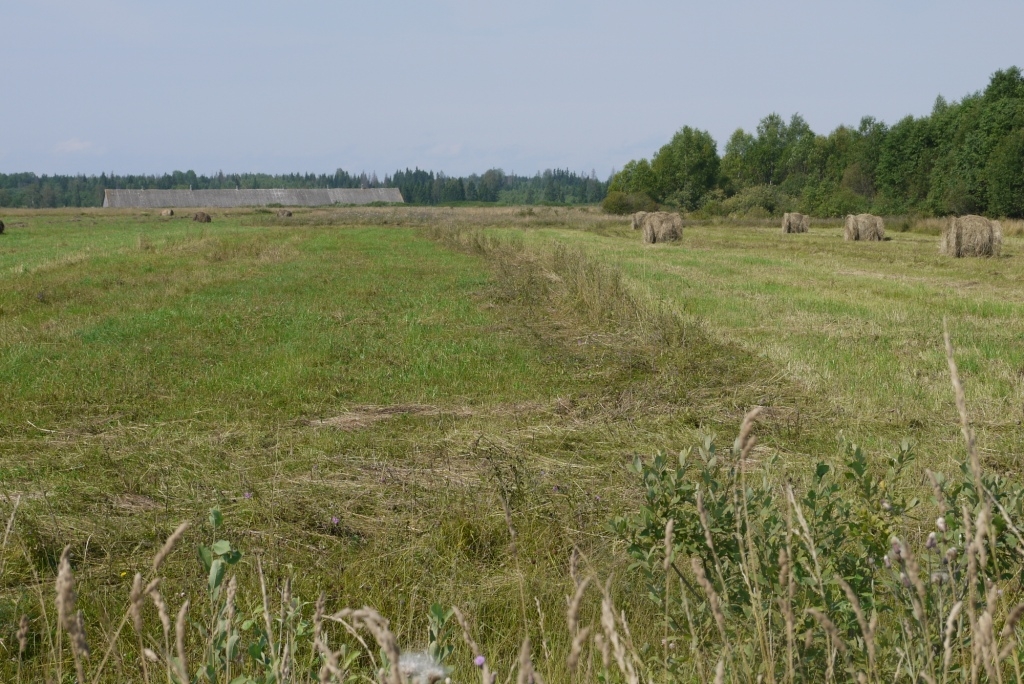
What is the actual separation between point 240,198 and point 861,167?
89.1 metres

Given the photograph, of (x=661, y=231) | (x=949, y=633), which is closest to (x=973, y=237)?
(x=661, y=231)

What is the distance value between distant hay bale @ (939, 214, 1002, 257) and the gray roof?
10151 centimetres

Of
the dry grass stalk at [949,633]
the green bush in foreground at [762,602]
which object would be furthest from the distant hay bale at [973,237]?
the dry grass stalk at [949,633]

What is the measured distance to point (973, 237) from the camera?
968 inches

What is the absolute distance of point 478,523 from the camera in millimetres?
5160

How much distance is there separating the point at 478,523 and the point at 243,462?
8.29ft

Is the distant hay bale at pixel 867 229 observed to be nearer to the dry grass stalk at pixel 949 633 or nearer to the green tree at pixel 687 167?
the dry grass stalk at pixel 949 633

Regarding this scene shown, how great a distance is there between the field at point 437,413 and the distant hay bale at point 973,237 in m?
5.04

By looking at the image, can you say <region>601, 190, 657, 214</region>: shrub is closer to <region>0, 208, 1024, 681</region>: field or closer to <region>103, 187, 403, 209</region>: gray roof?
<region>103, 187, 403, 209</region>: gray roof

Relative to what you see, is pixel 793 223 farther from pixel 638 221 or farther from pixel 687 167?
pixel 687 167

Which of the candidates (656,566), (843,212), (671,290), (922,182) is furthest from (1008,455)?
(843,212)

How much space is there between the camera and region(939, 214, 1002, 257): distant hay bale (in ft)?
80.0

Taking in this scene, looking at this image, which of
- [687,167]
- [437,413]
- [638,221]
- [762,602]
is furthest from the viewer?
[687,167]

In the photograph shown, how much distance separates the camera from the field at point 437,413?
4609 mm
